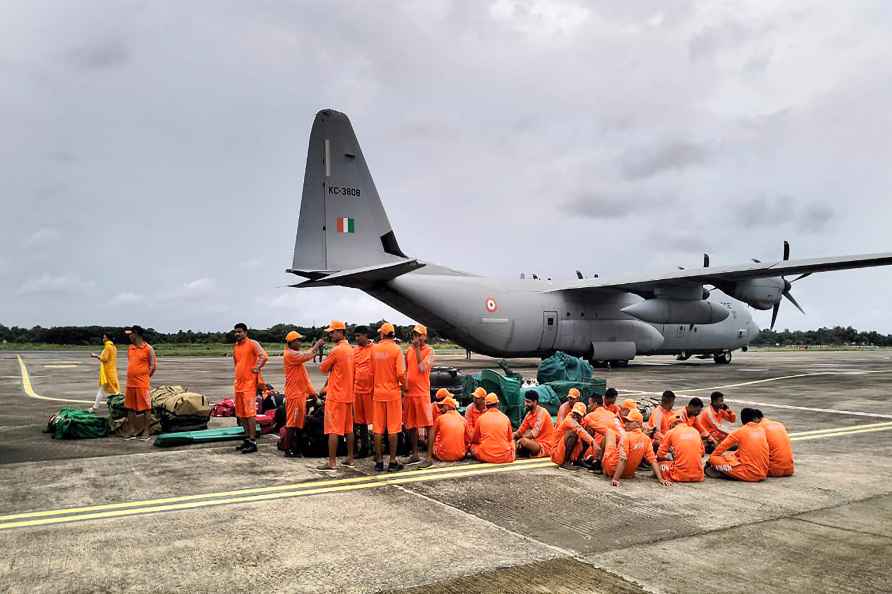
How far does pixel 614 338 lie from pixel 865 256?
10.3m

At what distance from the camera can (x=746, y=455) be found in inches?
306

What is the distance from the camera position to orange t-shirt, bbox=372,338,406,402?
8414mm

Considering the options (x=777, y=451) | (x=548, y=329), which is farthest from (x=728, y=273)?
(x=777, y=451)

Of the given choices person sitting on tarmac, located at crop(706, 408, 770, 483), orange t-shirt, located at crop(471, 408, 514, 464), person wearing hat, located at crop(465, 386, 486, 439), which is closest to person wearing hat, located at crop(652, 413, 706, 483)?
person sitting on tarmac, located at crop(706, 408, 770, 483)

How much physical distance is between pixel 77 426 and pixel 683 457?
9.90 m

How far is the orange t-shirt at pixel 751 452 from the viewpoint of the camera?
303 inches

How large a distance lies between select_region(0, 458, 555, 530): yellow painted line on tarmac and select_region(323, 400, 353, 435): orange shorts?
3.16 feet

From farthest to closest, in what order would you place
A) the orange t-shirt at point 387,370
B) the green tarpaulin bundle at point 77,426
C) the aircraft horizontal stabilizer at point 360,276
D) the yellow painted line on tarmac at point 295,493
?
the aircraft horizontal stabilizer at point 360,276
the green tarpaulin bundle at point 77,426
the orange t-shirt at point 387,370
the yellow painted line on tarmac at point 295,493

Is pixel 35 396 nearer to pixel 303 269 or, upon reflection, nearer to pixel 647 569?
pixel 303 269

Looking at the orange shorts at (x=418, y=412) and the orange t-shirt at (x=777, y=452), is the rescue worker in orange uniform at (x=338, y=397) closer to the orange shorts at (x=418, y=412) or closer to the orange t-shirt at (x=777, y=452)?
the orange shorts at (x=418, y=412)

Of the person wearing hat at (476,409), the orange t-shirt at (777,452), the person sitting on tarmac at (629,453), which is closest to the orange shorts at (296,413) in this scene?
the person wearing hat at (476,409)

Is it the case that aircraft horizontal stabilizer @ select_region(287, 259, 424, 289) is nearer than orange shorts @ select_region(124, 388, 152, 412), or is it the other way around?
orange shorts @ select_region(124, 388, 152, 412)

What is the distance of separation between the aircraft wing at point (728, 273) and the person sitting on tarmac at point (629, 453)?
18887 mm

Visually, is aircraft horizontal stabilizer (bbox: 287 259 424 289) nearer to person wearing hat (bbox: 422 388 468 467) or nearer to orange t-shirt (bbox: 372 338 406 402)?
person wearing hat (bbox: 422 388 468 467)
